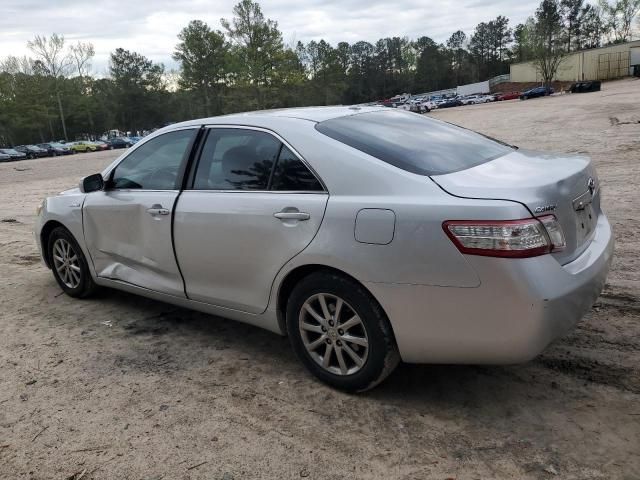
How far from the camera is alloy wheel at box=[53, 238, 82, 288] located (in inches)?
197

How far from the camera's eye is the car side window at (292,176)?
320 centimetres

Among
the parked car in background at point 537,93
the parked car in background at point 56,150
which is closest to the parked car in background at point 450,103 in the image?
the parked car in background at point 537,93

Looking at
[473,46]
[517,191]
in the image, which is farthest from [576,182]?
[473,46]

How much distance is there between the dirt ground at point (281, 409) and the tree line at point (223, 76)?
67577 millimetres

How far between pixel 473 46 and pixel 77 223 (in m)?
128

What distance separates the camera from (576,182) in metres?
3.00

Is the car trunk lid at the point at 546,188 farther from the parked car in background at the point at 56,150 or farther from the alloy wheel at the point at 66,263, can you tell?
the parked car in background at the point at 56,150

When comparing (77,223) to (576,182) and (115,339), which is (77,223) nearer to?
(115,339)

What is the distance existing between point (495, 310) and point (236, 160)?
1.93 m

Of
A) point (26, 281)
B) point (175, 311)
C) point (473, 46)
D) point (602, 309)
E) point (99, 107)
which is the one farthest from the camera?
point (473, 46)

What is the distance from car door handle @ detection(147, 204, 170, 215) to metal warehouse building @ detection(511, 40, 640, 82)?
8333 cm

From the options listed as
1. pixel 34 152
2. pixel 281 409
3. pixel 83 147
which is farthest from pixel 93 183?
pixel 83 147

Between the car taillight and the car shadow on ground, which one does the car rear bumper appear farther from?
the car shadow on ground

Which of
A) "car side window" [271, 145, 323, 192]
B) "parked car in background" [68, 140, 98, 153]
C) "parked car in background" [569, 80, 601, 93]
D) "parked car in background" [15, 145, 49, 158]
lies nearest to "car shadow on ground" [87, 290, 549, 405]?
"car side window" [271, 145, 323, 192]
